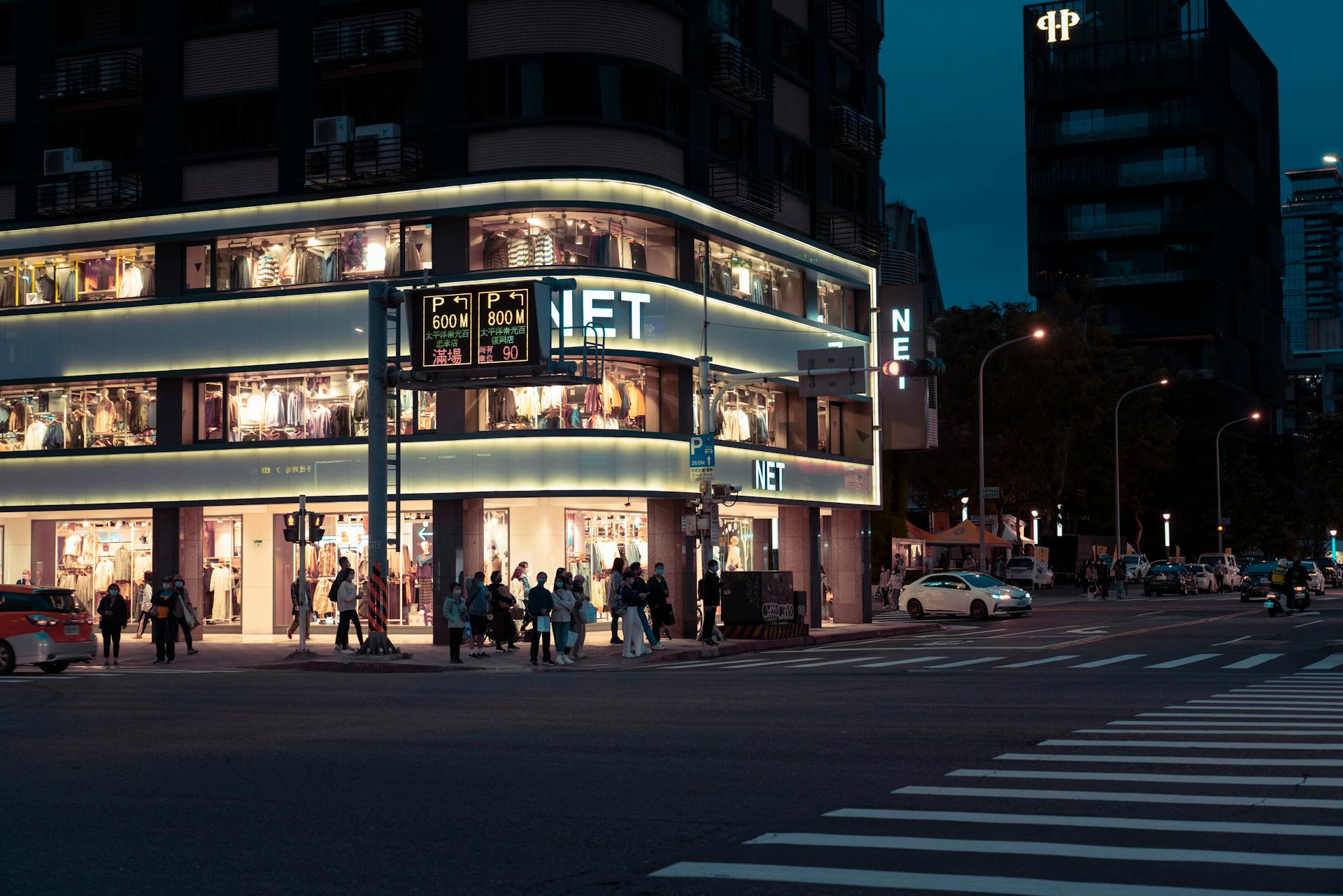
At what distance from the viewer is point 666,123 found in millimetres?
39812

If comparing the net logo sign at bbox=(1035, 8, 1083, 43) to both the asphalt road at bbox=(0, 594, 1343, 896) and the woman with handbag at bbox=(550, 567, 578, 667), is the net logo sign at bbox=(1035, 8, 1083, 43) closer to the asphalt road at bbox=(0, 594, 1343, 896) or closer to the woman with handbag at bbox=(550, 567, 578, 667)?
the woman with handbag at bbox=(550, 567, 578, 667)

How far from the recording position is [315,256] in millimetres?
40219

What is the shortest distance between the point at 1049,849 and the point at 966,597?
42.5m

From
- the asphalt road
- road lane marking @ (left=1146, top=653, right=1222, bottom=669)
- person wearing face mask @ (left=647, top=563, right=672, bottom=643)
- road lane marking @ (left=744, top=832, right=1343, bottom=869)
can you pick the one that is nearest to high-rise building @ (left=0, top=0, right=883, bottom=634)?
person wearing face mask @ (left=647, top=563, right=672, bottom=643)

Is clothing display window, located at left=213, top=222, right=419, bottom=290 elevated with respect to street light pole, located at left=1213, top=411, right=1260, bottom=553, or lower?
elevated

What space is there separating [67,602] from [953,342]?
56.4 m

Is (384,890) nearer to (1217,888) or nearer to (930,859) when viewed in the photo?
(930,859)

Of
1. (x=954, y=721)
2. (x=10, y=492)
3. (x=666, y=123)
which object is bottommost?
(x=954, y=721)

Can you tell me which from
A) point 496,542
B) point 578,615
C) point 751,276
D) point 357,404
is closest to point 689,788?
point 578,615

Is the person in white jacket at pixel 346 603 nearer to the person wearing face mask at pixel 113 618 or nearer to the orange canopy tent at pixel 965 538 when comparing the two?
the person wearing face mask at pixel 113 618

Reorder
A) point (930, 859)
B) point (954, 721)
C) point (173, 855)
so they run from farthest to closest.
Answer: point (954, 721)
point (173, 855)
point (930, 859)

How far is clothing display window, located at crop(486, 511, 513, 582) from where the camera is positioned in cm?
3891

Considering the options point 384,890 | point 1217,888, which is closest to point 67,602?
point 384,890

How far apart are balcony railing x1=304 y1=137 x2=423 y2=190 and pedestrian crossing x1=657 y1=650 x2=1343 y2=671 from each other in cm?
1506
